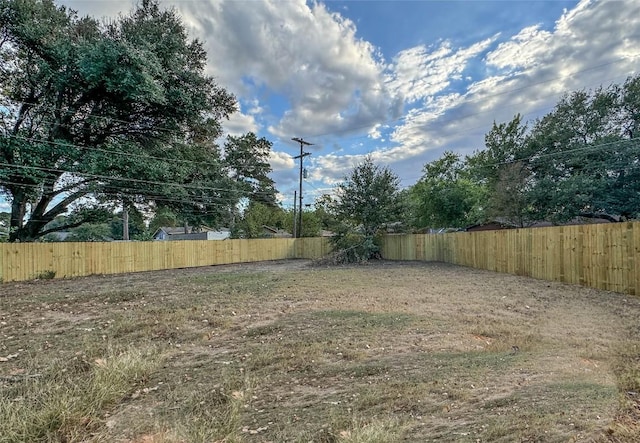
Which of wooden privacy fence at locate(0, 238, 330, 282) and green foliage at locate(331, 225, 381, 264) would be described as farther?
green foliage at locate(331, 225, 381, 264)

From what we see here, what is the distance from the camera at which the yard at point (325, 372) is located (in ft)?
7.33

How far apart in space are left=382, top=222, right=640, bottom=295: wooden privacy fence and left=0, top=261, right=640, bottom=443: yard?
111cm

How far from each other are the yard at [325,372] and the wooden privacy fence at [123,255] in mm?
7304

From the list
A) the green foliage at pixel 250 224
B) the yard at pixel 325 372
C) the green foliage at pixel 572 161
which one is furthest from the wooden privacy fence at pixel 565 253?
the green foliage at pixel 250 224

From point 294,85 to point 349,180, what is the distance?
5513 mm

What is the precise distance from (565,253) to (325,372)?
7.97 metres

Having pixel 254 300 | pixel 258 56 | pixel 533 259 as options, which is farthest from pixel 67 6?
pixel 533 259

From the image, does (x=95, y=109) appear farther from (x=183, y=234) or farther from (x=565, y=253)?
(x=183, y=234)

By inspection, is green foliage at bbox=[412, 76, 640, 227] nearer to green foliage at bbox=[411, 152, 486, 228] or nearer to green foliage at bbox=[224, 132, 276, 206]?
green foliage at bbox=[411, 152, 486, 228]

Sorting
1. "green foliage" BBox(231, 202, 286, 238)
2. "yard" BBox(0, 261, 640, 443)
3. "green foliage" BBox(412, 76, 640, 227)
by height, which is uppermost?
"green foliage" BBox(412, 76, 640, 227)

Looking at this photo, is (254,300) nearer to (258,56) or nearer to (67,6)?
(258,56)

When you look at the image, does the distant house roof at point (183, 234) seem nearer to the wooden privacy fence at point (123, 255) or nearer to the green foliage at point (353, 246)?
the wooden privacy fence at point (123, 255)

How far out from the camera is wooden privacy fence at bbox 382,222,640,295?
22.2 ft

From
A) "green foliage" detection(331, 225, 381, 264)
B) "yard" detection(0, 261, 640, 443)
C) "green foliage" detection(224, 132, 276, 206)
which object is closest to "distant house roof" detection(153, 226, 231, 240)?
"green foliage" detection(224, 132, 276, 206)
